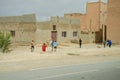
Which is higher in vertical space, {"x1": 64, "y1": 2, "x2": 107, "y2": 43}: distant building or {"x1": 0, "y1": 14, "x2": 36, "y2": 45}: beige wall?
{"x1": 64, "y1": 2, "x2": 107, "y2": 43}: distant building

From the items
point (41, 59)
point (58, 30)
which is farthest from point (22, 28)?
point (41, 59)

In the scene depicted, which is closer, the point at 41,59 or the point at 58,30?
the point at 41,59

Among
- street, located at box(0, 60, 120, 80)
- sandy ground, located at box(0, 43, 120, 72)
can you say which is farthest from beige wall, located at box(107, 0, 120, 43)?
street, located at box(0, 60, 120, 80)

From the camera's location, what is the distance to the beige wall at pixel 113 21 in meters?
50.8

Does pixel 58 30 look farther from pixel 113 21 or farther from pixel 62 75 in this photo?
pixel 62 75

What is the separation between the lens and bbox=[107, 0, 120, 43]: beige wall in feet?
167

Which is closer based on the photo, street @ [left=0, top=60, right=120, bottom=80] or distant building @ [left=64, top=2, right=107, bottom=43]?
street @ [left=0, top=60, right=120, bottom=80]

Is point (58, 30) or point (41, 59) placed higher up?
point (58, 30)

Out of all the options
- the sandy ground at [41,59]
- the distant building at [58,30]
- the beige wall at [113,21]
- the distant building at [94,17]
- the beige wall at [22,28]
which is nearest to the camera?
the sandy ground at [41,59]

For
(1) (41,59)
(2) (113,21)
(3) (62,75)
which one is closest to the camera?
(3) (62,75)

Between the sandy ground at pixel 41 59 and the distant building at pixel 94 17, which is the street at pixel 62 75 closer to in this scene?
the sandy ground at pixel 41 59

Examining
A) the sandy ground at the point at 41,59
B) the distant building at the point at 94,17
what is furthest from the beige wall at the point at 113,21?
the sandy ground at the point at 41,59

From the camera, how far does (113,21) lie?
51.4 m

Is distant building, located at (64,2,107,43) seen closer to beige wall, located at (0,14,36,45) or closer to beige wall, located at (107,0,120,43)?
beige wall, located at (107,0,120,43)
